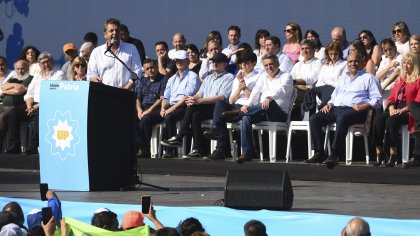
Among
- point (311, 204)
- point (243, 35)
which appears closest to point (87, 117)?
point (311, 204)

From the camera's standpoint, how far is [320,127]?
1496 cm

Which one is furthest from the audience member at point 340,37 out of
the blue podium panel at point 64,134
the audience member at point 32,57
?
the audience member at point 32,57

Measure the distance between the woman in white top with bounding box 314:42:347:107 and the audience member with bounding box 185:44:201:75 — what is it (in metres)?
2.20

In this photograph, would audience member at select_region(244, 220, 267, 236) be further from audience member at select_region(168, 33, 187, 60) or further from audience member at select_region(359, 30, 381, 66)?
audience member at select_region(168, 33, 187, 60)

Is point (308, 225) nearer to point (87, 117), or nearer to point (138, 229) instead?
point (138, 229)

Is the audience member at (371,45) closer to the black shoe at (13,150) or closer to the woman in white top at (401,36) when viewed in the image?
the woman in white top at (401,36)

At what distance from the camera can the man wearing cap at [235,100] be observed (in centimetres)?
1585

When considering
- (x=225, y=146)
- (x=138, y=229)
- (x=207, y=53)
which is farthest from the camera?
(x=207, y=53)

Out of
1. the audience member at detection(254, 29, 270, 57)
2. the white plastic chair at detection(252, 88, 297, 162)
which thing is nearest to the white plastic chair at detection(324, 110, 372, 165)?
the white plastic chair at detection(252, 88, 297, 162)

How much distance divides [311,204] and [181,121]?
201 inches

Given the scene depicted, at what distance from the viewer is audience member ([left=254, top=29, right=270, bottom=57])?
55.1 feet

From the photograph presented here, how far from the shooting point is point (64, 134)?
12.9 meters

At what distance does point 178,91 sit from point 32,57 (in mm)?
3383

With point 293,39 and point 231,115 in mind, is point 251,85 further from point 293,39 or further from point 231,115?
point 293,39
